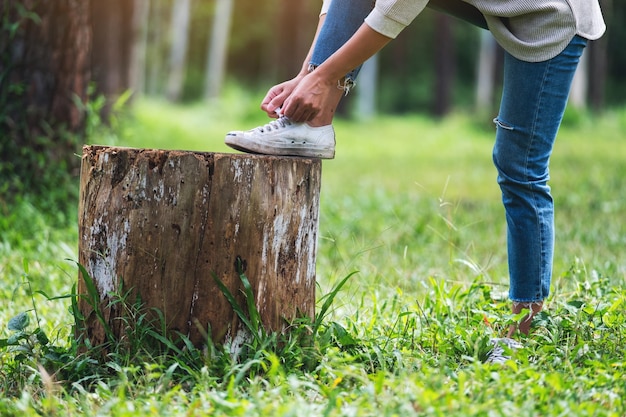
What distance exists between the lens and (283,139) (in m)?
2.76

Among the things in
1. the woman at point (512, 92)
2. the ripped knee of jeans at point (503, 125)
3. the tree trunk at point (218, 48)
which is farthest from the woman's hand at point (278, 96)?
the tree trunk at point (218, 48)

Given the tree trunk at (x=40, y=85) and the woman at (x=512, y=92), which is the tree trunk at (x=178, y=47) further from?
the woman at (x=512, y=92)

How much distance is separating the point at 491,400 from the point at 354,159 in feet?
31.2

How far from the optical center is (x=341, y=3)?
8.96ft

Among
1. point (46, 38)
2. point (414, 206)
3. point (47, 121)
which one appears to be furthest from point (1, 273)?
point (414, 206)

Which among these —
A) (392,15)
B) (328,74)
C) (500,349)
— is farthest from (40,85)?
(500,349)

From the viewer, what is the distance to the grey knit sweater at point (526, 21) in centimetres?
246

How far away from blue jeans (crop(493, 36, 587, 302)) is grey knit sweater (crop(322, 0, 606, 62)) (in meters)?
0.05

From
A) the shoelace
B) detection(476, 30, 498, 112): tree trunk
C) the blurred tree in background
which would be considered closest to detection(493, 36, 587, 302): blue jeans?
the shoelace

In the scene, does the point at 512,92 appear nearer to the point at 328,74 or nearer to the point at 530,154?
the point at 530,154

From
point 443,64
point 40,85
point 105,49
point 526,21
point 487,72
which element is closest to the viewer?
point 526,21

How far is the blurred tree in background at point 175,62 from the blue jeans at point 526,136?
3.09m

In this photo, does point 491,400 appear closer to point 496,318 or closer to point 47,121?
point 496,318

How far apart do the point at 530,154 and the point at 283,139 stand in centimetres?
87
